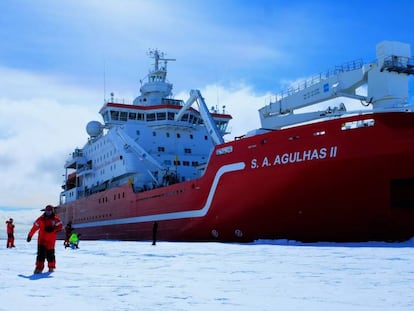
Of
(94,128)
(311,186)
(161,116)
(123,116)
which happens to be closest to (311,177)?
(311,186)

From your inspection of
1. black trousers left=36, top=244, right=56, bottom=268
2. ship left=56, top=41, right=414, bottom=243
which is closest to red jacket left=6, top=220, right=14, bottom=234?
ship left=56, top=41, right=414, bottom=243

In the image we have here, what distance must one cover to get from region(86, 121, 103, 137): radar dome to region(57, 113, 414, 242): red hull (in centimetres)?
1577

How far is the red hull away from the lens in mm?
12578

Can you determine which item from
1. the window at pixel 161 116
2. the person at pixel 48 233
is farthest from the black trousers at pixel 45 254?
the window at pixel 161 116

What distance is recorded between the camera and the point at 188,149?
2677 cm

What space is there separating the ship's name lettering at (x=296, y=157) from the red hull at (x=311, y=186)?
0.10ft

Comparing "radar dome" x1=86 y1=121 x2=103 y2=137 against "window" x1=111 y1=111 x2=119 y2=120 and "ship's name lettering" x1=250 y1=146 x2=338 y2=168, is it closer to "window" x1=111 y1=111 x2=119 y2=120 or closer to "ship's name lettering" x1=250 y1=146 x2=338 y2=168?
"window" x1=111 y1=111 x2=119 y2=120

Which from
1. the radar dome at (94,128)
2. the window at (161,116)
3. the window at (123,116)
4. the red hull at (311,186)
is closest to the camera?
the red hull at (311,186)

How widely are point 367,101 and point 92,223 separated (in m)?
19.4

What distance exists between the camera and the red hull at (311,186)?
12578 millimetres

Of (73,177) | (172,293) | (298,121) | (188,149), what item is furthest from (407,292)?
(73,177)

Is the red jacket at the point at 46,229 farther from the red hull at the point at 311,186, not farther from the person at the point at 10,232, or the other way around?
the person at the point at 10,232

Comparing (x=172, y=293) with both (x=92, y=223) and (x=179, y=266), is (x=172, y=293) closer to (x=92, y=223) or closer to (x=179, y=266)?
(x=179, y=266)

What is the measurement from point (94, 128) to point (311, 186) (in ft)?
71.4
